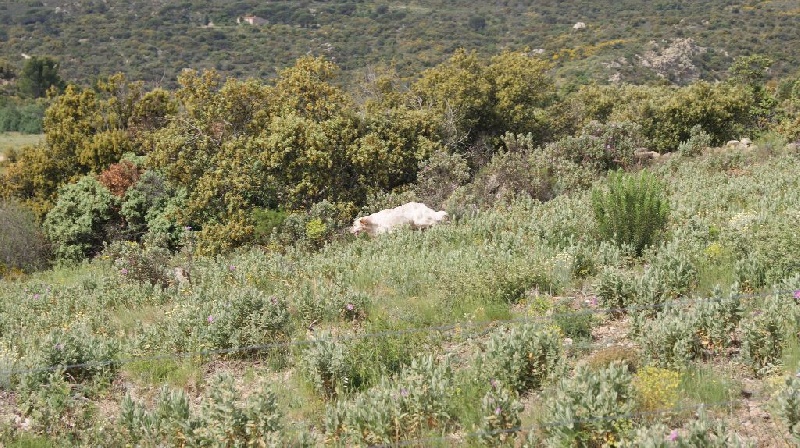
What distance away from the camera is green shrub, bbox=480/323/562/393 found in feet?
18.1

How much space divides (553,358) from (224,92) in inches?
598

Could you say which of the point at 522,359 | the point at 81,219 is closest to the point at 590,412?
the point at 522,359

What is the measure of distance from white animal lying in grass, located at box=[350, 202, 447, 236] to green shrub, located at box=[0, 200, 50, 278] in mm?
9290

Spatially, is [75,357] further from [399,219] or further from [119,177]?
[119,177]

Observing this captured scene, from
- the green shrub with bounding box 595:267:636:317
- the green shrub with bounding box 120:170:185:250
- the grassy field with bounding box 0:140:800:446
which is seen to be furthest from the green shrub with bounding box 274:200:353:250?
the green shrub with bounding box 595:267:636:317

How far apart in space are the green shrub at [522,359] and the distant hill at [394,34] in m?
47.8

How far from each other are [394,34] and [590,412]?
344 feet

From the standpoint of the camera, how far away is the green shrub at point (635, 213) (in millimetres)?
8844

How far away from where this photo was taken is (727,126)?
2014cm

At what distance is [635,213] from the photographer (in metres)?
8.86

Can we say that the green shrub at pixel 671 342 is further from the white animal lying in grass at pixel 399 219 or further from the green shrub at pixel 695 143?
the green shrub at pixel 695 143

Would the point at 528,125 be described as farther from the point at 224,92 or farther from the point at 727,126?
the point at 224,92

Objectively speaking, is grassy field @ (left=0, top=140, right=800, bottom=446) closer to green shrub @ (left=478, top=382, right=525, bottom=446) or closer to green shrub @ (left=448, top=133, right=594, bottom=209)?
green shrub @ (left=478, top=382, right=525, bottom=446)

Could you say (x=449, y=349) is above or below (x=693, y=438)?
below
